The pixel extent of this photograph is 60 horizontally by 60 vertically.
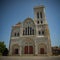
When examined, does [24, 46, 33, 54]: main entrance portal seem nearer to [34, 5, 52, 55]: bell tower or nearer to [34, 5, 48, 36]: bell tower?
[34, 5, 52, 55]: bell tower

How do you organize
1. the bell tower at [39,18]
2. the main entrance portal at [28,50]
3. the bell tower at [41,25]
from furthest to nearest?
the bell tower at [39,18], the main entrance portal at [28,50], the bell tower at [41,25]

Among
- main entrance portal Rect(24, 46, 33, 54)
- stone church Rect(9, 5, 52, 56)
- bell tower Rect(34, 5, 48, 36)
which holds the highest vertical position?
bell tower Rect(34, 5, 48, 36)

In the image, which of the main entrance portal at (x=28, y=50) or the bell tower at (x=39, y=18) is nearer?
the main entrance portal at (x=28, y=50)

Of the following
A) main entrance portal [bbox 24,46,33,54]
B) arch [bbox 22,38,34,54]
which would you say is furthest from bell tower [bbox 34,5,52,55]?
main entrance portal [bbox 24,46,33,54]

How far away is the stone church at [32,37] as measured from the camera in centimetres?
760

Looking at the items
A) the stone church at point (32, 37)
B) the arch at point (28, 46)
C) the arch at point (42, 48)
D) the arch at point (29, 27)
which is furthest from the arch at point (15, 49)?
the arch at point (42, 48)

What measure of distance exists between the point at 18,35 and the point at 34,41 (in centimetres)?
110

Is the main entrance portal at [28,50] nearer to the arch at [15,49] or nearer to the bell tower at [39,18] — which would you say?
the arch at [15,49]

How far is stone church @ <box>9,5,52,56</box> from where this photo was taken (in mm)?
7598

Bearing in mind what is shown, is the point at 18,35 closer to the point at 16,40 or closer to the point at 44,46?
the point at 16,40

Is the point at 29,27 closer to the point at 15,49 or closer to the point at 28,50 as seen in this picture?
the point at 28,50

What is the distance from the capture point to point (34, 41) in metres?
7.74

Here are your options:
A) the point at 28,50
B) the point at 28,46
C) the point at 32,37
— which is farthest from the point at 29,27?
the point at 28,50

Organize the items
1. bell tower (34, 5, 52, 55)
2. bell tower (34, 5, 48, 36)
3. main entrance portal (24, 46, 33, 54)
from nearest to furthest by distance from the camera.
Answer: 1. bell tower (34, 5, 52, 55)
2. main entrance portal (24, 46, 33, 54)
3. bell tower (34, 5, 48, 36)
